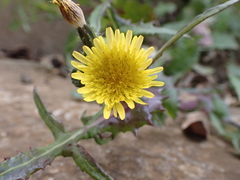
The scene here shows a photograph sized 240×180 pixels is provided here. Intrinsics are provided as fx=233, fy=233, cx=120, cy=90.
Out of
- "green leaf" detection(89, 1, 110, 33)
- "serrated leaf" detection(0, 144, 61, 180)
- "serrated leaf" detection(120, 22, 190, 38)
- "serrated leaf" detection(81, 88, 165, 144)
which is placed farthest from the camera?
"serrated leaf" detection(120, 22, 190, 38)

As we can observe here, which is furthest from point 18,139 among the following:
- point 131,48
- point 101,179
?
point 131,48

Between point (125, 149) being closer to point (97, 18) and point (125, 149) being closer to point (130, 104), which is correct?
point (130, 104)

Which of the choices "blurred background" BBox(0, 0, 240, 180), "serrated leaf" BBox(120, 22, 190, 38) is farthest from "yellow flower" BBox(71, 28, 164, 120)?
"serrated leaf" BBox(120, 22, 190, 38)

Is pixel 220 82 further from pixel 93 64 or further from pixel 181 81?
pixel 93 64

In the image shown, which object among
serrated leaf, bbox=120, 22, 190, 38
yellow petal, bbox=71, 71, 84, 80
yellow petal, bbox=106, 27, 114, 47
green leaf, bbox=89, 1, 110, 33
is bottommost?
yellow petal, bbox=71, 71, 84, 80

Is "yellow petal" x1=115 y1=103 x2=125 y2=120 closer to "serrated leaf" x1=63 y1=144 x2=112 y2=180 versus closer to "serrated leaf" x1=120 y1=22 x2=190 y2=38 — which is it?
"serrated leaf" x1=63 y1=144 x2=112 y2=180

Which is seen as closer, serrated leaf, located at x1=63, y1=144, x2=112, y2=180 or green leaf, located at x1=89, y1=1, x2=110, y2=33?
serrated leaf, located at x1=63, y1=144, x2=112, y2=180
